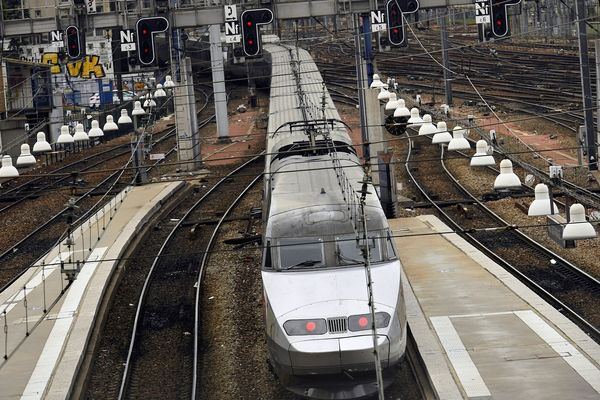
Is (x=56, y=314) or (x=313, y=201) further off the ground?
(x=313, y=201)

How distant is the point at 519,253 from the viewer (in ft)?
77.0

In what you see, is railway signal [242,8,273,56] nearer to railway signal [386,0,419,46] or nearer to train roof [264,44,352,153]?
train roof [264,44,352,153]

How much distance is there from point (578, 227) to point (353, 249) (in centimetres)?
361

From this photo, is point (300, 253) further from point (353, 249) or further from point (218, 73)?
point (218, 73)

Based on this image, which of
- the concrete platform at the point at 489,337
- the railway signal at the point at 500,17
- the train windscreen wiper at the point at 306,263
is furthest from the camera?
the railway signal at the point at 500,17

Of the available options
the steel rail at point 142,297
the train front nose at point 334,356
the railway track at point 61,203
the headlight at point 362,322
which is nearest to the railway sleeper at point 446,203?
the steel rail at point 142,297

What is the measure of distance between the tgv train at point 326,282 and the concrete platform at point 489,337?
4.03 feet

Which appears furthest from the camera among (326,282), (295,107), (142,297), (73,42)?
(295,107)

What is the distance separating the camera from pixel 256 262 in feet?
77.0

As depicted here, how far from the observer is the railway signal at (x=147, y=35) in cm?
2456

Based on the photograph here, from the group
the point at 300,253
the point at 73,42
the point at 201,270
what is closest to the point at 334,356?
the point at 300,253

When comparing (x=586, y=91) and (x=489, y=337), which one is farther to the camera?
(x=586, y=91)

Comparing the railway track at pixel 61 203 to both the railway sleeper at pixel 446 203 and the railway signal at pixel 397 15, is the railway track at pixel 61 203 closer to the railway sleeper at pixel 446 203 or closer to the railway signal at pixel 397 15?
the railway signal at pixel 397 15

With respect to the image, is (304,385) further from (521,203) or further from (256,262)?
(521,203)
